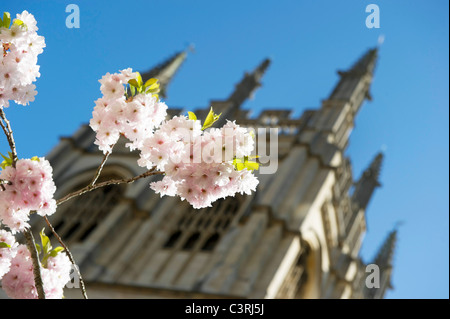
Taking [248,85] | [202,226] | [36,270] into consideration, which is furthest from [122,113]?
[248,85]

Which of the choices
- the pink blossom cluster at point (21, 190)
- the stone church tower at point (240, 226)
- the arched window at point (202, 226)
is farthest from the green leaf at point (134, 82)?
the arched window at point (202, 226)

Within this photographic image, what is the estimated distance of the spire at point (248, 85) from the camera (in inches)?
897

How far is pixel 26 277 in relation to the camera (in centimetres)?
513

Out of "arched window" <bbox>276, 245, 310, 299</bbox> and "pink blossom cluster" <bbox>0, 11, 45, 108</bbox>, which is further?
"arched window" <bbox>276, 245, 310, 299</bbox>

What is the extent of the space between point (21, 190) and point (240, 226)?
11865 mm

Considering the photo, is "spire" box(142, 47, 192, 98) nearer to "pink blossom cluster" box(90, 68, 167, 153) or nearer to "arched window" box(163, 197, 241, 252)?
"arched window" box(163, 197, 241, 252)

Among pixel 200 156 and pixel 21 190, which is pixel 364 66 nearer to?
pixel 200 156

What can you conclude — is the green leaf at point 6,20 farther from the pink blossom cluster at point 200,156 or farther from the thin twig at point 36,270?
the thin twig at point 36,270

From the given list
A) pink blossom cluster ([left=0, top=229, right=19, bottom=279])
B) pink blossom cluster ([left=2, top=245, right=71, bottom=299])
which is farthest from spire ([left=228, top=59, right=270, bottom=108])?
pink blossom cluster ([left=0, top=229, right=19, bottom=279])

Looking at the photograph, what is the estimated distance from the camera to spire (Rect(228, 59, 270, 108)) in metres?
22.8

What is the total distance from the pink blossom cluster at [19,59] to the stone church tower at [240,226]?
9653 mm

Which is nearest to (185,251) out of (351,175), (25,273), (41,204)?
(351,175)

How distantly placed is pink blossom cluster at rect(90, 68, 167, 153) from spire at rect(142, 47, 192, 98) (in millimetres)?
19158
